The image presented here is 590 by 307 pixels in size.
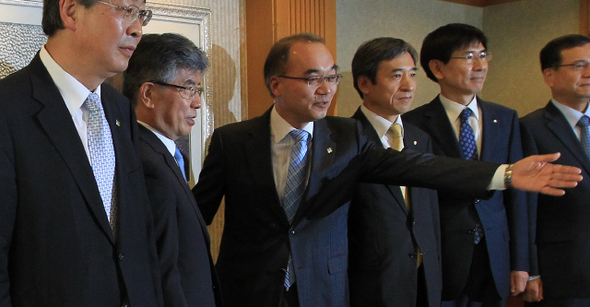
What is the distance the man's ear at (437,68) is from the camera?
314cm

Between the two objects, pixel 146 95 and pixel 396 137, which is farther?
pixel 396 137

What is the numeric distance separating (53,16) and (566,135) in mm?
2600

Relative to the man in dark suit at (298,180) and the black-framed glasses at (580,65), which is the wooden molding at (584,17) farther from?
the man in dark suit at (298,180)

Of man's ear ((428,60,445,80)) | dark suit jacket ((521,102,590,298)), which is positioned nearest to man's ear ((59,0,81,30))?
man's ear ((428,60,445,80))

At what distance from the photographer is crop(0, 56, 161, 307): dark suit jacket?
1391 millimetres

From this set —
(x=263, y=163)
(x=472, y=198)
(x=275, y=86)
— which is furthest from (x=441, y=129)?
(x=263, y=163)

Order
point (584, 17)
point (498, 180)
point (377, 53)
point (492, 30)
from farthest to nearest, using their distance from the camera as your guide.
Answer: point (492, 30)
point (584, 17)
point (377, 53)
point (498, 180)

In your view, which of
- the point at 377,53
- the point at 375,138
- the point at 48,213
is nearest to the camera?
the point at 48,213

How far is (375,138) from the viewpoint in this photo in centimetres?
261

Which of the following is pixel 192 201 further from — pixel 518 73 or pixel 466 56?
pixel 518 73

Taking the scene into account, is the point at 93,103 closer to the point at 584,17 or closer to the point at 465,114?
the point at 465,114

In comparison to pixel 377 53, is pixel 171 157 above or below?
below

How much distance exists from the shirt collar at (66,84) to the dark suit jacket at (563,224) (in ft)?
7.67

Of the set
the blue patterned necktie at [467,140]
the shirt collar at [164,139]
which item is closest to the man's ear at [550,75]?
the blue patterned necktie at [467,140]
